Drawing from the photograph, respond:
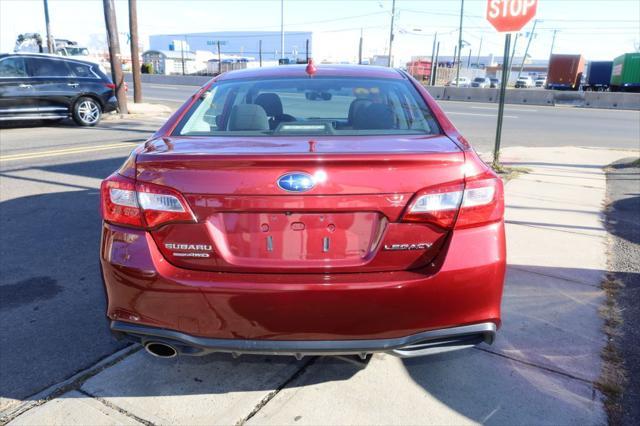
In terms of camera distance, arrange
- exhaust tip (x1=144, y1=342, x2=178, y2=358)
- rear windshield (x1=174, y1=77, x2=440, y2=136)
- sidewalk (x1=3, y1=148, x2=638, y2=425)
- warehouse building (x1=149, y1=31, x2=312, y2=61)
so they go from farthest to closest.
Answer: warehouse building (x1=149, y1=31, x2=312, y2=61), rear windshield (x1=174, y1=77, x2=440, y2=136), sidewalk (x1=3, y1=148, x2=638, y2=425), exhaust tip (x1=144, y1=342, x2=178, y2=358)

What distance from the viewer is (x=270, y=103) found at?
339 centimetres

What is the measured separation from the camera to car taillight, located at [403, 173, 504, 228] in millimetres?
2158

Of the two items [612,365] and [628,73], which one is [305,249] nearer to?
[612,365]

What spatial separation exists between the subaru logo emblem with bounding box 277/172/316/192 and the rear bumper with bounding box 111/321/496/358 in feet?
2.15

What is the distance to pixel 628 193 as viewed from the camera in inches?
281

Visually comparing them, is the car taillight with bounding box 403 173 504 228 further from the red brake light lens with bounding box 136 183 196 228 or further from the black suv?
the black suv

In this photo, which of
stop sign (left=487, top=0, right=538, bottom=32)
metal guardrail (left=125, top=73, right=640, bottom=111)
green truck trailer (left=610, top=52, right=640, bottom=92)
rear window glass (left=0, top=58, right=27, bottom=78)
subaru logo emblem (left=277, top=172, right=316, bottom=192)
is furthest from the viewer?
green truck trailer (left=610, top=52, right=640, bottom=92)

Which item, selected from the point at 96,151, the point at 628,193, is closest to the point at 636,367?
the point at 628,193

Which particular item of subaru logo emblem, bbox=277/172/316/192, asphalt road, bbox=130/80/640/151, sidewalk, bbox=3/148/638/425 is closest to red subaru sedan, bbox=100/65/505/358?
Result: subaru logo emblem, bbox=277/172/316/192

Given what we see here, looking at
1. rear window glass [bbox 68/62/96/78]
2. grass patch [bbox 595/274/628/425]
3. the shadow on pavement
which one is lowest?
the shadow on pavement

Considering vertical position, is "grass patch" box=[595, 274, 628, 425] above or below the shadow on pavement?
above

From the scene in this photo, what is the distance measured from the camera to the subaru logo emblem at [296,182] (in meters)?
2.11

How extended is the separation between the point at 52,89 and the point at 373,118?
1188 cm

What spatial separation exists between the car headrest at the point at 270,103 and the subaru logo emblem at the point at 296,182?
130 cm
